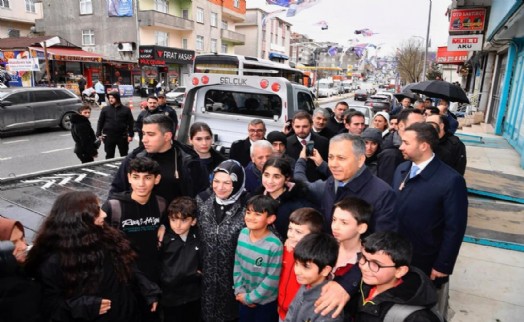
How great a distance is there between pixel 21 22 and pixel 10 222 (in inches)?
1526

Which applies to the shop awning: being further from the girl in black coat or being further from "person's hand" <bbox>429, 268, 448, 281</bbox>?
"person's hand" <bbox>429, 268, 448, 281</bbox>

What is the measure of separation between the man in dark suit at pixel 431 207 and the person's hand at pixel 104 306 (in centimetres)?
225

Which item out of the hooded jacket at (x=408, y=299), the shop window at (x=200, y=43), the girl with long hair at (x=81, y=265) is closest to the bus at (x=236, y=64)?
the girl with long hair at (x=81, y=265)

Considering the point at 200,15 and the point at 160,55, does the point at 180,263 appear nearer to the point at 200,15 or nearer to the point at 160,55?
the point at 160,55

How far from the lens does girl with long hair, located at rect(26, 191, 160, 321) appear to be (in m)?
1.99

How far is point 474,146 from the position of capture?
1194cm

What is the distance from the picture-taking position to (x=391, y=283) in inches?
78.5

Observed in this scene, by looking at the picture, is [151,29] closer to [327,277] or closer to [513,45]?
[513,45]

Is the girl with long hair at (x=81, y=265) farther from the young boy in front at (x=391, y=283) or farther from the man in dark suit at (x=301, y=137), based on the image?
the man in dark suit at (x=301, y=137)

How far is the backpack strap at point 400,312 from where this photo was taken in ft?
5.98

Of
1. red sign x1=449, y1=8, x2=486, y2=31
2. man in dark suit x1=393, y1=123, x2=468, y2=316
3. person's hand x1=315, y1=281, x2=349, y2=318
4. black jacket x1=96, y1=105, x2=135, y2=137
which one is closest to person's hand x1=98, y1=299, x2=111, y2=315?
person's hand x1=315, y1=281, x2=349, y2=318

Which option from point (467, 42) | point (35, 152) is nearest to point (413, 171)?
point (35, 152)

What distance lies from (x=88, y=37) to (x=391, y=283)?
3699cm

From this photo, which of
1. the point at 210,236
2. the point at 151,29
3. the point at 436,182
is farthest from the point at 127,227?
the point at 151,29
